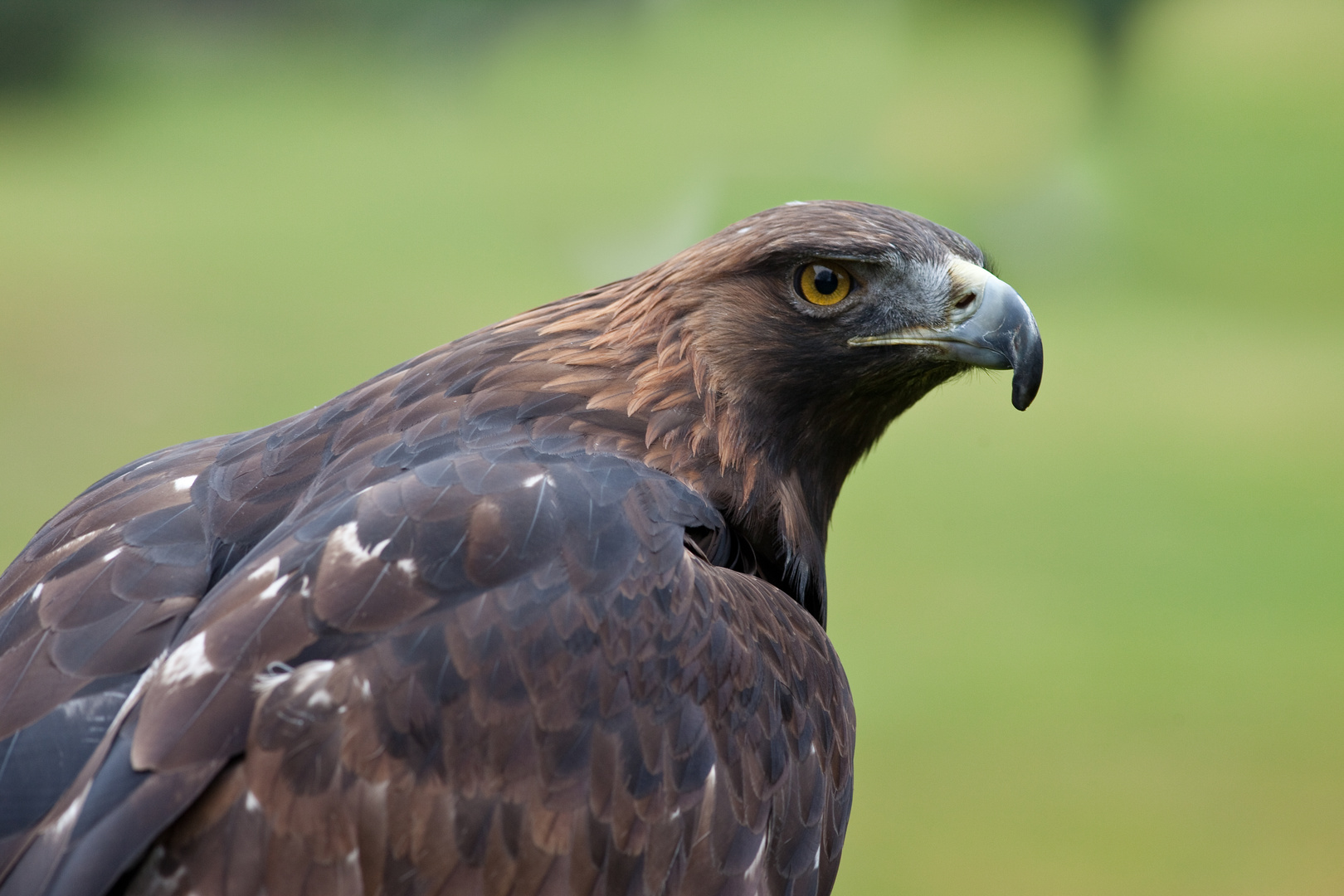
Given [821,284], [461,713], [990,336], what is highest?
[821,284]

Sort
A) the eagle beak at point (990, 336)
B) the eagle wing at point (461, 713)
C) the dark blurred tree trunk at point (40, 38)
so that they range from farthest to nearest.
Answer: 1. the dark blurred tree trunk at point (40, 38)
2. the eagle beak at point (990, 336)
3. the eagle wing at point (461, 713)

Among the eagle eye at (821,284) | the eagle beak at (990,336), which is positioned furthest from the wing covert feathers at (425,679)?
the eagle beak at (990,336)

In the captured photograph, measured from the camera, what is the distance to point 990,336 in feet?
7.16

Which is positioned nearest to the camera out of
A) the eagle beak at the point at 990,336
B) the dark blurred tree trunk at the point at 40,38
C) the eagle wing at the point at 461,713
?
the eagle wing at the point at 461,713

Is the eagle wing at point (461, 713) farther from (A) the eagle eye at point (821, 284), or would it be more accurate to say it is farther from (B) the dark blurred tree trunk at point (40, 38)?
(B) the dark blurred tree trunk at point (40, 38)

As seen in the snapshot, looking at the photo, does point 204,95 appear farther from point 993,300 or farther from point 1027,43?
point 993,300

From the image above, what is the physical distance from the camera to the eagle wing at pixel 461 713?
5.19ft

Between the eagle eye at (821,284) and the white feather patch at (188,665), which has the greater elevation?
the eagle eye at (821,284)

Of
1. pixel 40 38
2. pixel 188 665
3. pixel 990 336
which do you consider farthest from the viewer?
pixel 40 38

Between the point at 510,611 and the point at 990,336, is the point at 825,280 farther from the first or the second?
the point at 510,611

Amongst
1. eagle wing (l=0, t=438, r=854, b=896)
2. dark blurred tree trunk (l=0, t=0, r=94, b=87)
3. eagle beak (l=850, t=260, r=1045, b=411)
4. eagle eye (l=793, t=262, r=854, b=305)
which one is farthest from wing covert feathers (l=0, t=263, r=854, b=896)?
dark blurred tree trunk (l=0, t=0, r=94, b=87)

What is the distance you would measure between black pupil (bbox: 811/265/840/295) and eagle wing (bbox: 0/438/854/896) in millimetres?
488

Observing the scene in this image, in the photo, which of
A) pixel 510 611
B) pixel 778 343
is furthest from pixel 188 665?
pixel 778 343

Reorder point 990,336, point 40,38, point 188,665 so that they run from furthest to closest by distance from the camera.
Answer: point 40,38, point 990,336, point 188,665
